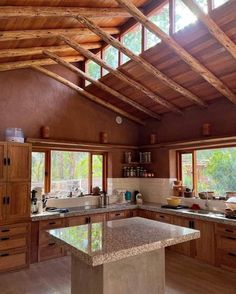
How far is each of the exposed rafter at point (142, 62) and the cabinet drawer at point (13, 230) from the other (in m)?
3.23

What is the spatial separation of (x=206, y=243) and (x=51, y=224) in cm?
267

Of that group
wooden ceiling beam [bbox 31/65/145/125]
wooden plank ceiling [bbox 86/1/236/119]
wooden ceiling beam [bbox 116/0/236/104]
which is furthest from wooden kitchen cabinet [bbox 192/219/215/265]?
wooden ceiling beam [bbox 31/65/145/125]

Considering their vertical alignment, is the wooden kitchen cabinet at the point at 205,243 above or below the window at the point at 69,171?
below

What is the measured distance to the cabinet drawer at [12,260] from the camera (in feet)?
13.1

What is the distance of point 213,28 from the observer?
10.4 ft

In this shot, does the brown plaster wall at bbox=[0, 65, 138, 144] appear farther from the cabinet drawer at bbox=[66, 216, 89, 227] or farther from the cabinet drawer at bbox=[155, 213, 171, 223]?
the cabinet drawer at bbox=[155, 213, 171, 223]

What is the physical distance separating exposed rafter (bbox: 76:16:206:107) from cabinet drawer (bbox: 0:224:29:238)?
10.6 feet

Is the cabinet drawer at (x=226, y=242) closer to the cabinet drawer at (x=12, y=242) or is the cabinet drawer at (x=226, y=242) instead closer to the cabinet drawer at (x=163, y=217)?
the cabinet drawer at (x=163, y=217)

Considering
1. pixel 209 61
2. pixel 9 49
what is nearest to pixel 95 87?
pixel 9 49

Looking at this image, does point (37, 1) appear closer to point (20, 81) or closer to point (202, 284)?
point (20, 81)

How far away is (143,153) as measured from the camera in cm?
639

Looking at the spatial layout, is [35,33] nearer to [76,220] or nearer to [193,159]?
[76,220]

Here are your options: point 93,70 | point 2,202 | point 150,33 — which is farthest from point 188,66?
point 2,202

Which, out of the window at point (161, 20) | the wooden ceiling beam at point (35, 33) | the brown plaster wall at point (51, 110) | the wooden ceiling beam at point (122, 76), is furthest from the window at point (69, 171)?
the window at point (161, 20)
